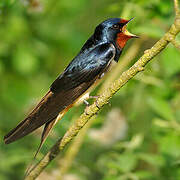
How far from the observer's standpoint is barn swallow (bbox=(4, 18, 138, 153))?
2.48m

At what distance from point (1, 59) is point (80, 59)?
4.31 ft

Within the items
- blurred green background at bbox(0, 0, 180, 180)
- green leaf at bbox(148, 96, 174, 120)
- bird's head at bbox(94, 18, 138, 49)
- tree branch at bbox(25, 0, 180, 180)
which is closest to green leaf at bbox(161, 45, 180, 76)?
blurred green background at bbox(0, 0, 180, 180)

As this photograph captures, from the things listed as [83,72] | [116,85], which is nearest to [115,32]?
[83,72]

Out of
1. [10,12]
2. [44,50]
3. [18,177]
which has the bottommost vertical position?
[18,177]

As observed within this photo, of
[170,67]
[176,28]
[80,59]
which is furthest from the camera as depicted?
[170,67]

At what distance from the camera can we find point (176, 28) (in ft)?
5.77

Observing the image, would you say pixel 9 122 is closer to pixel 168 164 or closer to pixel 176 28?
pixel 168 164

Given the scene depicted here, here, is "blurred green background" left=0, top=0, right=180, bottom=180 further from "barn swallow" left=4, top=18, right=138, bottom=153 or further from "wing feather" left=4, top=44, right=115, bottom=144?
"wing feather" left=4, top=44, right=115, bottom=144

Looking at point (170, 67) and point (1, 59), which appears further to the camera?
point (1, 59)

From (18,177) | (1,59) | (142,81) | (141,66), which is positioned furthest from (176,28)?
(1,59)

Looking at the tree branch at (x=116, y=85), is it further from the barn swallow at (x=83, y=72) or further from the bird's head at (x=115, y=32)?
the bird's head at (x=115, y=32)

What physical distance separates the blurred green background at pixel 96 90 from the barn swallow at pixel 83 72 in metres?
0.11

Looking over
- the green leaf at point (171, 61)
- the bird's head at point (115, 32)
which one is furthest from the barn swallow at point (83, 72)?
the green leaf at point (171, 61)

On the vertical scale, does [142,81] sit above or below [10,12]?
below
